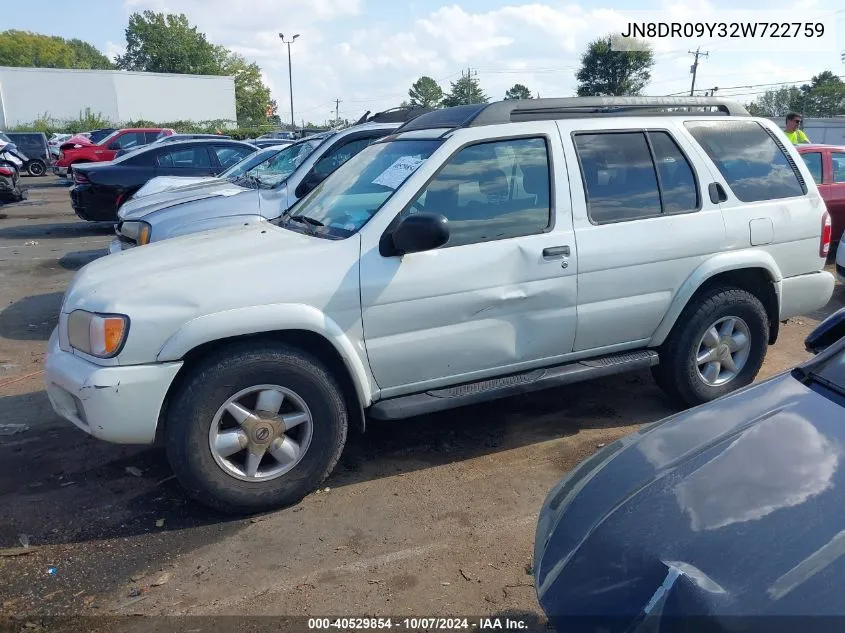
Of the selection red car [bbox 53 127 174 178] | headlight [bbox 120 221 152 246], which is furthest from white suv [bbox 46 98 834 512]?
red car [bbox 53 127 174 178]

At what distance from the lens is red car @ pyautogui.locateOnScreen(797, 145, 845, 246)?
9.09 metres

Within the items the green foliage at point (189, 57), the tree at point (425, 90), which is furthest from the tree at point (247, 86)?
the tree at point (425, 90)

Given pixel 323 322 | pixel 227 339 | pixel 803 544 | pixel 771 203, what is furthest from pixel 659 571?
pixel 771 203

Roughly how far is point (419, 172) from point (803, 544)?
2.78 metres

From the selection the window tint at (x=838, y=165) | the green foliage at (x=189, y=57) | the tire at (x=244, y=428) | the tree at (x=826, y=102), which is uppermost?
the green foliage at (x=189, y=57)

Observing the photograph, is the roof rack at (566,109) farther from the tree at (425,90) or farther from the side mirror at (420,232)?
the tree at (425,90)

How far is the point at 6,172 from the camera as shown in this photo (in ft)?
48.5

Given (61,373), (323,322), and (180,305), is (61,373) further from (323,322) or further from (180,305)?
(323,322)

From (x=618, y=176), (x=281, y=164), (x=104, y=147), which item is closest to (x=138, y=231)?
(x=281, y=164)

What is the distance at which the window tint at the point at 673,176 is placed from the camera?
4539 mm

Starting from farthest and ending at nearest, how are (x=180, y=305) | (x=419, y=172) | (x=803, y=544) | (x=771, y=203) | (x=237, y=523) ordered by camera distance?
(x=771, y=203) < (x=419, y=172) < (x=237, y=523) < (x=180, y=305) < (x=803, y=544)

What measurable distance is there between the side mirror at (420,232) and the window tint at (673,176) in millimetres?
1735

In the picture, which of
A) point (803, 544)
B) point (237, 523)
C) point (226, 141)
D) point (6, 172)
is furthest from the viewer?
point (6, 172)

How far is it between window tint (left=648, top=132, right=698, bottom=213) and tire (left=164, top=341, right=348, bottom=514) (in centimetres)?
248
